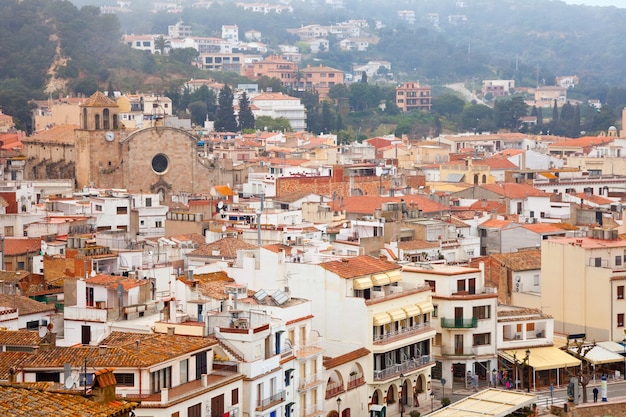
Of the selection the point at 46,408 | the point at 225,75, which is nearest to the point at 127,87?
the point at 225,75

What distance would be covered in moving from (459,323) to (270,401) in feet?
33.2

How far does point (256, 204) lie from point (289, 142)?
45.6m

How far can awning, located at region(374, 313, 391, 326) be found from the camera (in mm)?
38656

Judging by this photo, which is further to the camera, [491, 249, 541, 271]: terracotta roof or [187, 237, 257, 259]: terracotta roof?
[491, 249, 541, 271]: terracotta roof

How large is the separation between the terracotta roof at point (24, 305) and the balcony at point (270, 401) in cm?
900

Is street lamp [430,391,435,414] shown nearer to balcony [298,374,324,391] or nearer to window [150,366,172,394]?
balcony [298,374,324,391]

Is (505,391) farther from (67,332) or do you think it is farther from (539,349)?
(67,332)

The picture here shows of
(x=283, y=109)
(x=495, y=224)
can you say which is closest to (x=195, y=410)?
(x=495, y=224)

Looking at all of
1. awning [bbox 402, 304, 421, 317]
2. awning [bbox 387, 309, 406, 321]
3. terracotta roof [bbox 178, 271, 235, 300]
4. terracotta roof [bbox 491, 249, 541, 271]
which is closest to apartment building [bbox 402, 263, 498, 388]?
awning [bbox 402, 304, 421, 317]

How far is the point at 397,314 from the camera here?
3941 centimetres

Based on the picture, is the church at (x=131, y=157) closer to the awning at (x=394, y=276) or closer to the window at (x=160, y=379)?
the awning at (x=394, y=276)

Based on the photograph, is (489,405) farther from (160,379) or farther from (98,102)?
(98,102)

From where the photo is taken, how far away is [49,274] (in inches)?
1854

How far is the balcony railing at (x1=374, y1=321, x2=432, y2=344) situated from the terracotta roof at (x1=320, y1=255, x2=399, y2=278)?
1.66 meters
